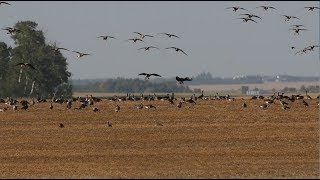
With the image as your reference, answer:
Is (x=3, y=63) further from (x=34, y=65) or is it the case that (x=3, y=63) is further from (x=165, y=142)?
(x=165, y=142)

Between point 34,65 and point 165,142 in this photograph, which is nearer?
point 165,142

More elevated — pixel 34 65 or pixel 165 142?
pixel 34 65

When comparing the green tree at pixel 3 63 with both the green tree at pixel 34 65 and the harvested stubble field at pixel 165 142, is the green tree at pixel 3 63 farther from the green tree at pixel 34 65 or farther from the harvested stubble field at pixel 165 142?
the harvested stubble field at pixel 165 142

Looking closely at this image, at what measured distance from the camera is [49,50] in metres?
134

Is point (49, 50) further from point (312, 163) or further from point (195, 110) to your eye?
point (312, 163)

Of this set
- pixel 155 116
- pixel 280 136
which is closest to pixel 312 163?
pixel 280 136

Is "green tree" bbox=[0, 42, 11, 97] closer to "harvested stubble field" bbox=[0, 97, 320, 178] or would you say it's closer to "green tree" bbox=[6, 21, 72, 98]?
"green tree" bbox=[6, 21, 72, 98]

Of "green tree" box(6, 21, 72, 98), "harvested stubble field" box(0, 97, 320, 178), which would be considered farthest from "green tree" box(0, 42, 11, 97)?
"harvested stubble field" box(0, 97, 320, 178)

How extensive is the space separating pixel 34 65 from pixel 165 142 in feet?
251

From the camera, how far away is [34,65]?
131 m

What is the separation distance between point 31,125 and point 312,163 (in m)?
29.4

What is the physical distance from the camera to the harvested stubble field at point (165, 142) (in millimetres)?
44062

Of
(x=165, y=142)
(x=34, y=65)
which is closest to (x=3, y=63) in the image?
(x=34, y=65)

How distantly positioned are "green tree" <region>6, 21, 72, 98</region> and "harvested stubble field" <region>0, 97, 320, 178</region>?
4625 centimetres
